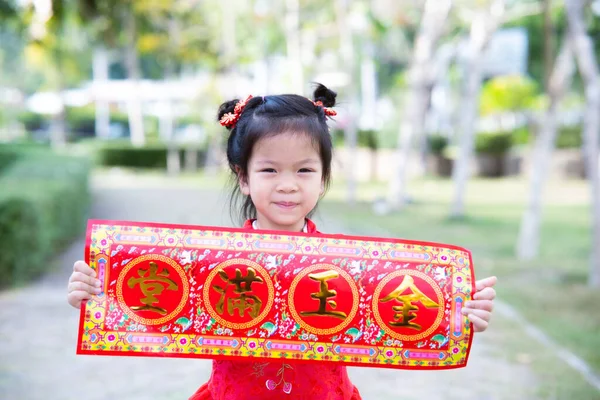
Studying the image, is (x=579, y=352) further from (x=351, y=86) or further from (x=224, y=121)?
(x=351, y=86)

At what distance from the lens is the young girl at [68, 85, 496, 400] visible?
6.44 feet

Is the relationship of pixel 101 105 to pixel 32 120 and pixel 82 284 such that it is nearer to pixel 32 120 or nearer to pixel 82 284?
pixel 32 120

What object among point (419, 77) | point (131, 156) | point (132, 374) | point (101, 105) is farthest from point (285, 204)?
point (101, 105)

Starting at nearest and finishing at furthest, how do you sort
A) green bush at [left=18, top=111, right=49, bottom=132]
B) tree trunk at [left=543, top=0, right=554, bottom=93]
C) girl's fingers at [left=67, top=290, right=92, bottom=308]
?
girl's fingers at [left=67, top=290, right=92, bottom=308] → tree trunk at [left=543, top=0, right=554, bottom=93] → green bush at [left=18, top=111, right=49, bottom=132]

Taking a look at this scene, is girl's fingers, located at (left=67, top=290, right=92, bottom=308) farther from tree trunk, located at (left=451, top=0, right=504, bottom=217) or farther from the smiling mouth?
tree trunk, located at (left=451, top=0, right=504, bottom=217)

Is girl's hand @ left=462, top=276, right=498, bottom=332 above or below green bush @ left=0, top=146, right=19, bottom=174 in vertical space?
above

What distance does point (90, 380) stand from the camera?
4.37 metres

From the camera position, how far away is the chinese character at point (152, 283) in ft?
6.46

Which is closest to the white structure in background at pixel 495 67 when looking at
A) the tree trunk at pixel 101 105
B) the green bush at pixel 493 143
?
the green bush at pixel 493 143

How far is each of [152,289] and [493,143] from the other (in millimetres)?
21937

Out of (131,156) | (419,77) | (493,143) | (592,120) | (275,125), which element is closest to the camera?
(275,125)

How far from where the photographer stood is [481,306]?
1.94 metres

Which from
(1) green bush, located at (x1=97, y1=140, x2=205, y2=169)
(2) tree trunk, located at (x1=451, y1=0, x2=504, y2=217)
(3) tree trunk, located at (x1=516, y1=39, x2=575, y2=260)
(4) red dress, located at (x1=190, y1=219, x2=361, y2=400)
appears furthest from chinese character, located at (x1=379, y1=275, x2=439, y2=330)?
(1) green bush, located at (x1=97, y1=140, x2=205, y2=169)

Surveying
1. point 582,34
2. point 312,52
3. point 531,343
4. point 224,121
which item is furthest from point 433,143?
point 224,121
